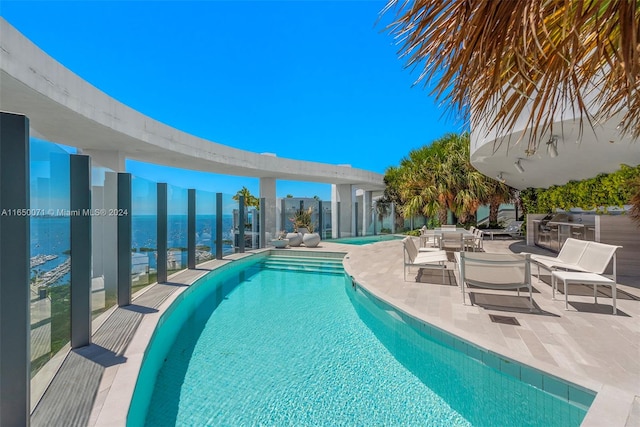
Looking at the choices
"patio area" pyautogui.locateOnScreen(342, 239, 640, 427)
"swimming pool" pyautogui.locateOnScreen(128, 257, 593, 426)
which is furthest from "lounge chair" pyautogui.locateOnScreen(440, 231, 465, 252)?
"swimming pool" pyautogui.locateOnScreen(128, 257, 593, 426)

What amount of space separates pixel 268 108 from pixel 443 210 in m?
21.2

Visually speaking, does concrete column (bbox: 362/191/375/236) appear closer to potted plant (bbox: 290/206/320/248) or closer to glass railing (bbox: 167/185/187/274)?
potted plant (bbox: 290/206/320/248)

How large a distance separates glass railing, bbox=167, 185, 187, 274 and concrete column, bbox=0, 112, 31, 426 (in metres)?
5.08

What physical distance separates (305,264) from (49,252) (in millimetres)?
8061

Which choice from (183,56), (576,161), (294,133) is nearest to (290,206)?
(183,56)

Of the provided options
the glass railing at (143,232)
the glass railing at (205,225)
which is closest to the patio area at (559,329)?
the glass railing at (143,232)

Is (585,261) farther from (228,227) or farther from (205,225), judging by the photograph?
(228,227)

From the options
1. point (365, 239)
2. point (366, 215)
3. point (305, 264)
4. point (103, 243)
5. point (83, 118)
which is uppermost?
point (83, 118)

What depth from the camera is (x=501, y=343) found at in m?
3.41

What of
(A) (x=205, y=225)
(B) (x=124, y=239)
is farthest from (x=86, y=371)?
(A) (x=205, y=225)

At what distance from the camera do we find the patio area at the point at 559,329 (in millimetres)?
2564

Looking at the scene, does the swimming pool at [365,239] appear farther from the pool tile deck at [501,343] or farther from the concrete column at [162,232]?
the pool tile deck at [501,343]

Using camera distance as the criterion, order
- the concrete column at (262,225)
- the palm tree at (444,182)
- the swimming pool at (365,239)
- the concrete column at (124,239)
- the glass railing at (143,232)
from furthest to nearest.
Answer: the swimming pool at (365,239) < the palm tree at (444,182) < the concrete column at (262,225) < the glass railing at (143,232) < the concrete column at (124,239)

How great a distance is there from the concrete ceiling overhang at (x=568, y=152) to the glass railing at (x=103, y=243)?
6.11 meters
